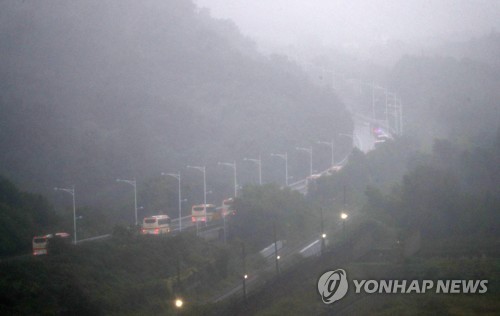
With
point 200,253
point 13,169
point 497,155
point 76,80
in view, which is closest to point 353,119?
point 76,80

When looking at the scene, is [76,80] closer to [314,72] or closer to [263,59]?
[263,59]

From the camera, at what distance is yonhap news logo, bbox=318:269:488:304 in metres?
5.37

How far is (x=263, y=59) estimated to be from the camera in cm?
3578

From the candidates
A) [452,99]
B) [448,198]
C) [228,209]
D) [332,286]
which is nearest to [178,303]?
[332,286]

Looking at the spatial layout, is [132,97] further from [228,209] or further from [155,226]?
[155,226]

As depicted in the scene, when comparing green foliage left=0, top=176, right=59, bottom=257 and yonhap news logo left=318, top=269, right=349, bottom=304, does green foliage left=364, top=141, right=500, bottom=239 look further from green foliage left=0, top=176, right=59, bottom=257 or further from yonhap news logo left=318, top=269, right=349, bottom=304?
green foliage left=0, top=176, right=59, bottom=257

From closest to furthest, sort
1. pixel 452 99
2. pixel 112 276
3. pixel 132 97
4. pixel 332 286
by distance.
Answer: pixel 332 286 → pixel 112 276 → pixel 452 99 → pixel 132 97

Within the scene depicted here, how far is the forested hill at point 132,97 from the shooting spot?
21.4 metres

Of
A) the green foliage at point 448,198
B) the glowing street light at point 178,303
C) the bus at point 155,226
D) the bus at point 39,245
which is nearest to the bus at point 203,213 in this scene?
the bus at point 155,226

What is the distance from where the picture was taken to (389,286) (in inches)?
222

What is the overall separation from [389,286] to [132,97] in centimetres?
2368

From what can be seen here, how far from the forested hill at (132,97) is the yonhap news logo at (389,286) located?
14488mm

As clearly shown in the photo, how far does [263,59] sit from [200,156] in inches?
501

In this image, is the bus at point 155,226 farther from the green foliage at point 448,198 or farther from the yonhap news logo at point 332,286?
the yonhap news logo at point 332,286
